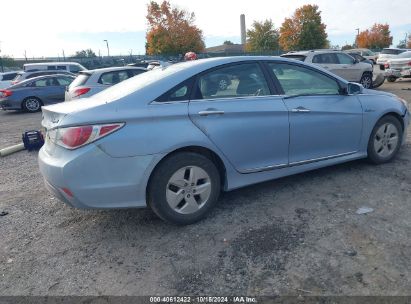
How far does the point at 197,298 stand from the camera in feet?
7.98

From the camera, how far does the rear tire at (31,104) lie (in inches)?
529

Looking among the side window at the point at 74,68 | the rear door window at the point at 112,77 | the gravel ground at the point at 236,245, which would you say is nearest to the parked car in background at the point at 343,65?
the rear door window at the point at 112,77

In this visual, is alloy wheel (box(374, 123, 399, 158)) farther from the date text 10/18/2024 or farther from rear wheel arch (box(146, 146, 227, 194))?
the date text 10/18/2024

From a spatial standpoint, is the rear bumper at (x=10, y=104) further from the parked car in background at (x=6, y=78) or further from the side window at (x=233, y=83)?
the side window at (x=233, y=83)

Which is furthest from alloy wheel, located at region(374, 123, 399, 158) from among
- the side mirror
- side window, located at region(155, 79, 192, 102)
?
side window, located at region(155, 79, 192, 102)

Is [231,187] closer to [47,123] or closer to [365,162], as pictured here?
[47,123]

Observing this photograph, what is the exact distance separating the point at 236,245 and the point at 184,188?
0.71 m

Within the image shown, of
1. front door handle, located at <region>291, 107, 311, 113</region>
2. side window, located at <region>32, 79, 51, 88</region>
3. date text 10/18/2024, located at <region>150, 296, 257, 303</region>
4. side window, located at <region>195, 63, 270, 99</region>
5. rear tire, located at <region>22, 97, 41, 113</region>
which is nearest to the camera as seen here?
date text 10/18/2024, located at <region>150, 296, 257, 303</region>

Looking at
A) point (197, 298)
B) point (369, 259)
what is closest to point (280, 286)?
point (197, 298)

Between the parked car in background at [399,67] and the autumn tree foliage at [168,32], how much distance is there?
1188 inches

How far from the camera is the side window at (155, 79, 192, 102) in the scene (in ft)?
10.7

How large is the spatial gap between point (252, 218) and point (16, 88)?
12.6m

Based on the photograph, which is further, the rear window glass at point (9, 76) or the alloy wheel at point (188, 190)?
the rear window glass at point (9, 76)

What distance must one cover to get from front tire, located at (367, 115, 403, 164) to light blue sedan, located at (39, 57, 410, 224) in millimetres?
269
